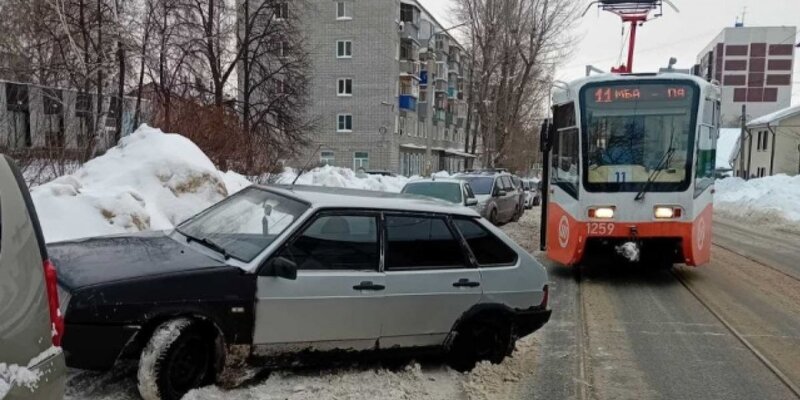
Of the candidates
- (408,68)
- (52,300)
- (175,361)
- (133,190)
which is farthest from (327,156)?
(52,300)

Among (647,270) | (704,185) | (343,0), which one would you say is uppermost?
(343,0)

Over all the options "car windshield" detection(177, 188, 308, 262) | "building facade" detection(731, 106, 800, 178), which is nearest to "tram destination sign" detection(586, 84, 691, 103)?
"car windshield" detection(177, 188, 308, 262)

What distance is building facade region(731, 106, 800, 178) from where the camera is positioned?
5337 cm

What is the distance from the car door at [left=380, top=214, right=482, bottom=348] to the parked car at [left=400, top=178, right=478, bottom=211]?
9.51 meters

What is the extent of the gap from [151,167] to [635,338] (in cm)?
778

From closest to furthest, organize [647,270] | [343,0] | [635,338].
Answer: [635,338]
[647,270]
[343,0]

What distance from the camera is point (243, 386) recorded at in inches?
175

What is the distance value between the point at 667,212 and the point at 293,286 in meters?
7.09

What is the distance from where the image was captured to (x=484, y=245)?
5457 mm

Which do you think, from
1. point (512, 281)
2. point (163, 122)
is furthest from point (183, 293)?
point (163, 122)

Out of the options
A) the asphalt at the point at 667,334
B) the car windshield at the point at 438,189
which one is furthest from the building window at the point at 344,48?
the asphalt at the point at 667,334

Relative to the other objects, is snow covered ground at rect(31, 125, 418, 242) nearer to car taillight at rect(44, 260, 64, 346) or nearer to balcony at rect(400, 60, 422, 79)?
car taillight at rect(44, 260, 64, 346)

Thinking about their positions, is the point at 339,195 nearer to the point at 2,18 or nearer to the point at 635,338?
the point at 635,338

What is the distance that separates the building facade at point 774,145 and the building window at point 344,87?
114ft
